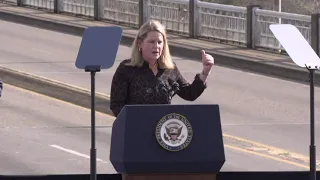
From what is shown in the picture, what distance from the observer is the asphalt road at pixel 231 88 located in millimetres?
14852

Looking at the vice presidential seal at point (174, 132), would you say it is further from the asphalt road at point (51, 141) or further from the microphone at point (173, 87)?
the asphalt road at point (51, 141)

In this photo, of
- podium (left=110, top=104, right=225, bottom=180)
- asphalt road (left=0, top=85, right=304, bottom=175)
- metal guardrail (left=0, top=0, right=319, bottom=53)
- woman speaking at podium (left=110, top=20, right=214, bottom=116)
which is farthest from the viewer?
metal guardrail (left=0, top=0, right=319, bottom=53)

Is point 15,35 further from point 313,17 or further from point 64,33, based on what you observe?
point 313,17

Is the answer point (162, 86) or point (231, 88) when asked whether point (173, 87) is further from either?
point (231, 88)

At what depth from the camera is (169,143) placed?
629 centimetres

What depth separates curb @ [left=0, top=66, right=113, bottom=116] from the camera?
17.0 meters

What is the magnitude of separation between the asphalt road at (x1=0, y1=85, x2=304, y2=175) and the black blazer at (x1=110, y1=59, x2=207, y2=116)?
473 centimetres

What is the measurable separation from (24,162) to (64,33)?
14652 millimetres

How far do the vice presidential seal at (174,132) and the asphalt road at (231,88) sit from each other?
23.5 ft

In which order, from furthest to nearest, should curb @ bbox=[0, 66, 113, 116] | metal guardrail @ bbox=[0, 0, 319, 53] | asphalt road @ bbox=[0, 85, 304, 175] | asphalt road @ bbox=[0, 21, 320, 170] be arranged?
metal guardrail @ bbox=[0, 0, 319, 53]
curb @ bbox=[0, 66, 113, 116]
asphalt road @ bbox=[0, 21, 320, 170]
asphalt road @ bbox=[0, 85, 304, 175]

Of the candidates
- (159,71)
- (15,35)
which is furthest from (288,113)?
(15,35)

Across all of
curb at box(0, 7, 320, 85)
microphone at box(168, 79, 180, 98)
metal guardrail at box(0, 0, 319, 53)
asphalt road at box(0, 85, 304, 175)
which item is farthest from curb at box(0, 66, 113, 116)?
microphone at box(168, 79, 180, 98)

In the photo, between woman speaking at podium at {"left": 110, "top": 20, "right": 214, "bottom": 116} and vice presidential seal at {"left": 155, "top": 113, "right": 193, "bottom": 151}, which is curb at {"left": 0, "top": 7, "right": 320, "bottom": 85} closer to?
woman speaking at podium at {"left": 110, "top": 20, "right": 214, "bottom": 116}

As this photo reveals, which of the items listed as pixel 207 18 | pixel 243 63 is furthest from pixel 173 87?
pixel 207 18
